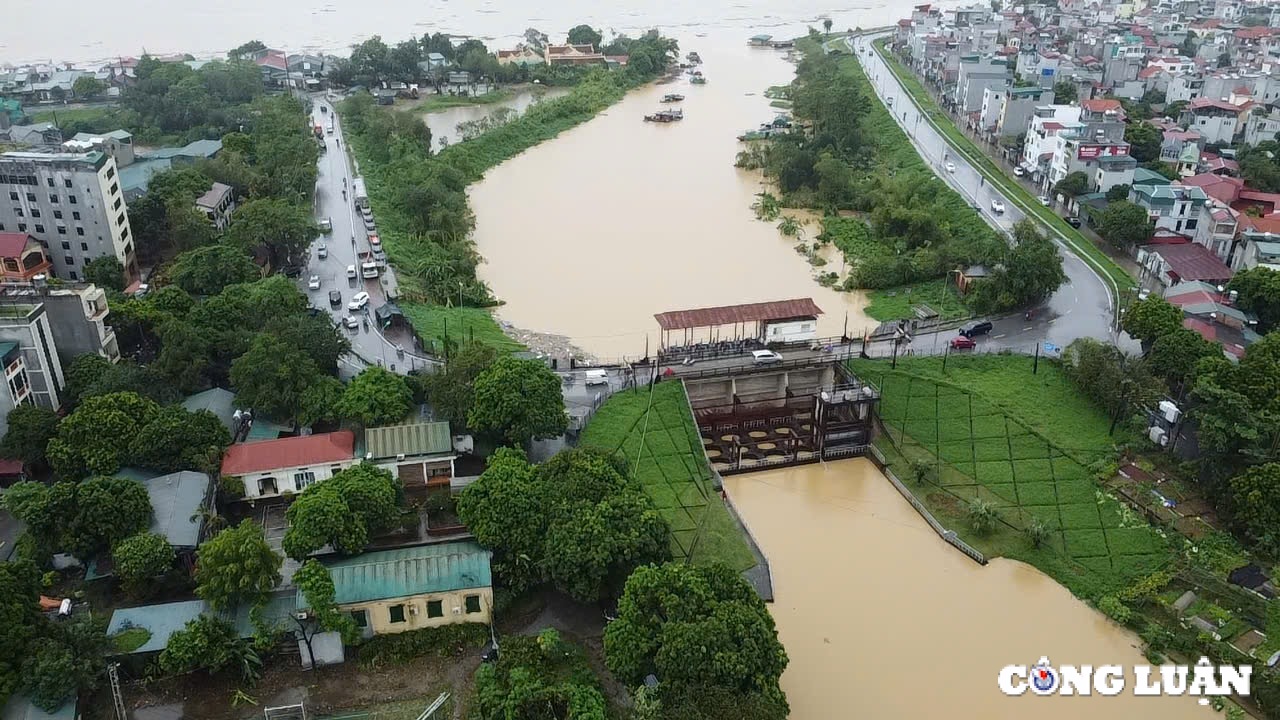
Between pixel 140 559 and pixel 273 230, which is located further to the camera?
pixel 273 230

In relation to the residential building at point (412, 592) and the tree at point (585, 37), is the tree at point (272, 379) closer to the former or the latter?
the residential building at point (412, 592)

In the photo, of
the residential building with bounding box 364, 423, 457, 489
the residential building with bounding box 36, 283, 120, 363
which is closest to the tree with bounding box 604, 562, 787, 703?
the residential building with bounding box 364, 423, 457, 489

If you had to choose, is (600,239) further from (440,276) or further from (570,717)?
(570,717)

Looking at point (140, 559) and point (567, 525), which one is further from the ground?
point (567, 525)

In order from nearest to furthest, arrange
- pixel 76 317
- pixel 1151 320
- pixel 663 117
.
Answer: pixel 76 317, pixel 1151 320, pixel 663 117

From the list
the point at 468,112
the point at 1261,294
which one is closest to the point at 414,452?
the point at 1261,294

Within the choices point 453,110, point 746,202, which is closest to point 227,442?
point 746,202

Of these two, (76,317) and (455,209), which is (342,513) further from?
(455,209)

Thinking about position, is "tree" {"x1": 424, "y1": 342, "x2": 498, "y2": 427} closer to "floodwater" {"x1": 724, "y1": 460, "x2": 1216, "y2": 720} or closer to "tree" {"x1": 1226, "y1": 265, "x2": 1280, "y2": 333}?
"floodwater" {"x1": 724, "y1": 460, "x2": 1216, "y2": 720}
